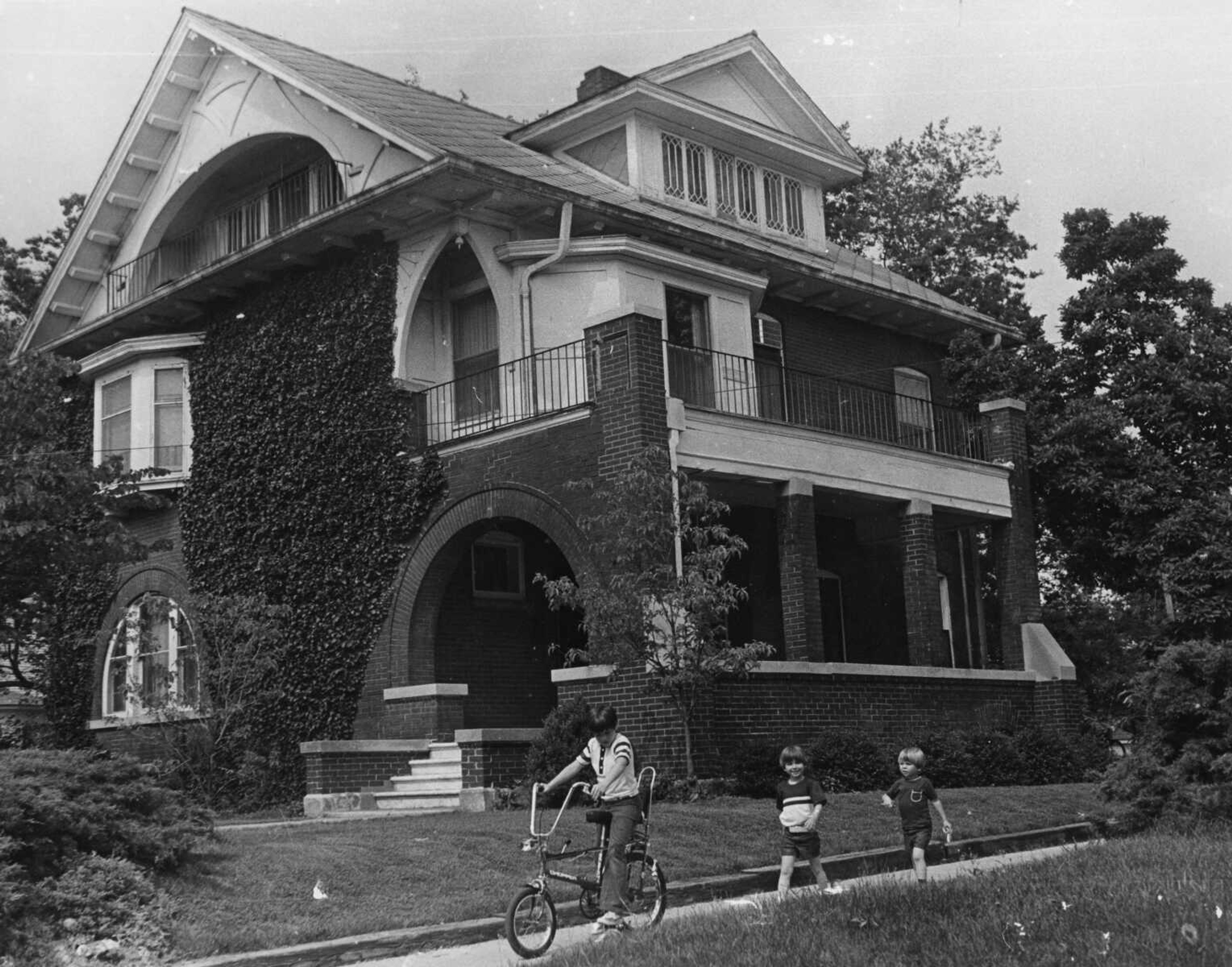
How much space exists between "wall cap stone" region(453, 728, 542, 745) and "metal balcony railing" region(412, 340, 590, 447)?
371 centimetres

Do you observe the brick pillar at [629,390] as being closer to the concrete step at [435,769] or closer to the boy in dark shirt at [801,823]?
the concrete step at [435,769]

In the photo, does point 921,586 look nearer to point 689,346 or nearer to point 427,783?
point 689,346

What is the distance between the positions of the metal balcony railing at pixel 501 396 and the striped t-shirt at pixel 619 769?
9.46m

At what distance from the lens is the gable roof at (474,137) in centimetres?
2095

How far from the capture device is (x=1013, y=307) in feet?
105

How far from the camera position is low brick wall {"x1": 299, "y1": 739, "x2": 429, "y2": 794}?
18.6 metres

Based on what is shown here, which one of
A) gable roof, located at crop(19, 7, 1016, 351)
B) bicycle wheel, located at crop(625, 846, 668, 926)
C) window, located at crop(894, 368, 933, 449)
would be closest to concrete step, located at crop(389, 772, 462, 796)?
gable roof, located at crop(19, 7, 1016, 351)

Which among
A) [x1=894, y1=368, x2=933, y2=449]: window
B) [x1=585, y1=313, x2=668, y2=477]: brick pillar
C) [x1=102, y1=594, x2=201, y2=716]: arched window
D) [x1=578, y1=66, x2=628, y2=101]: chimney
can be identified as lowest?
[x1=102, y1=594, x2=201, y2=716]: arched window

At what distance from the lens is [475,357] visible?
21922mm

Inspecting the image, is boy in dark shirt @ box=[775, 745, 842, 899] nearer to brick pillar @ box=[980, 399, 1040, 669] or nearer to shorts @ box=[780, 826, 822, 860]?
shorts @ box=[780, 826, 822, 860]

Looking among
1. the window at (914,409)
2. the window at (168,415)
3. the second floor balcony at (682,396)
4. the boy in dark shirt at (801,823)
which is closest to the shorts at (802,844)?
the boy in dark shirt at (801,823)

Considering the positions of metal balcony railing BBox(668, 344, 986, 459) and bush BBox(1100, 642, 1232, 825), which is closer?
bush BBox(1100, 642, 1232, 825)

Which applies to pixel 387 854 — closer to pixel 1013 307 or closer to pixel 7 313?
pixel 1013 307

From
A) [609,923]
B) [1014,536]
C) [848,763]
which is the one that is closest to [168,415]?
[848,763]
